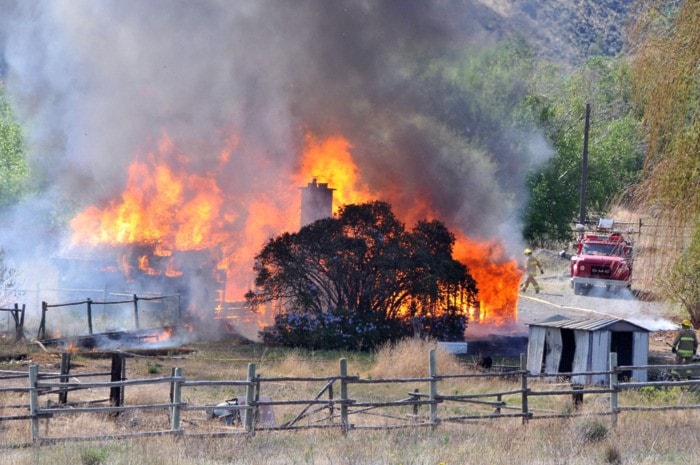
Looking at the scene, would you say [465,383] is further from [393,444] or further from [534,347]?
[393,444]

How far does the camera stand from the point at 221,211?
1309 inches

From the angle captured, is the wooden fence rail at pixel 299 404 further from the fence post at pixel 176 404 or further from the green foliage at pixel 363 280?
the green foliage at pixel 363 280

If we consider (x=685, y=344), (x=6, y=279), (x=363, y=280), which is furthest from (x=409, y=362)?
(x=6, y=279)

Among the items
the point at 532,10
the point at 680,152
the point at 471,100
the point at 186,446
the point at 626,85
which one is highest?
the point at 532,10

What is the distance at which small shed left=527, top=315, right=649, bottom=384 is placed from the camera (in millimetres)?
20562

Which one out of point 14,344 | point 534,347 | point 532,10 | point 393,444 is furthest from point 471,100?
point 532,10

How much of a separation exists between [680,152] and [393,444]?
17.8ft

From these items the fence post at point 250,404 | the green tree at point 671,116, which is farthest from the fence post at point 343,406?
the green tree at point 671,116

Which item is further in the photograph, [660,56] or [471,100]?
[471,100]

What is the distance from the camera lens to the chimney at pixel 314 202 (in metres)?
30.1

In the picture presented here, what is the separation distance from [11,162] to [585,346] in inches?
1268

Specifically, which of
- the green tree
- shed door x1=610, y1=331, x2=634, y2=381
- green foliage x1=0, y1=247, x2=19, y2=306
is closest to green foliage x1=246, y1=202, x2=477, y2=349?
shed door x1=610, y1=331, x2=634, y2=381

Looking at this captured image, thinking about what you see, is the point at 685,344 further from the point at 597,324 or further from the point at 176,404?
the point at 176,404

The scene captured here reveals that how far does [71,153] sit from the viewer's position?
37.0 m
